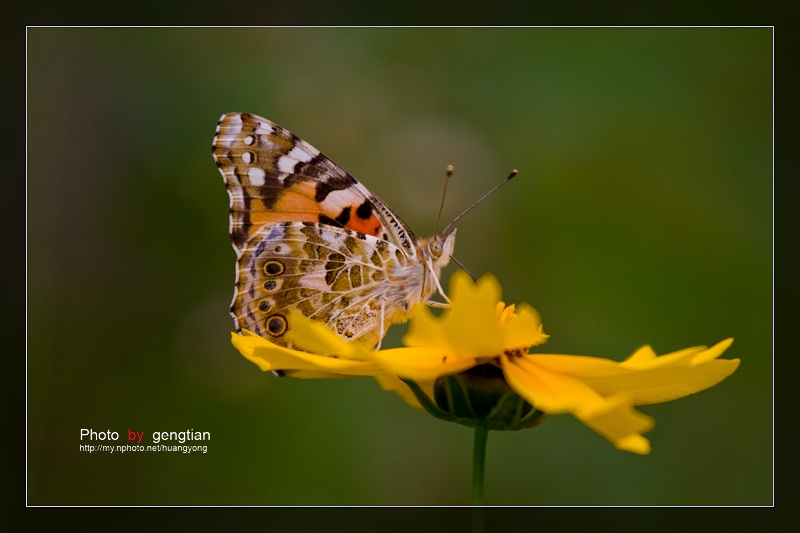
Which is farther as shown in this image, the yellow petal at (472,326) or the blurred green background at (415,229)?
the blurred green background at (415,229)

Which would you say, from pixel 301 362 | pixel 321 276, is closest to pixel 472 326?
pixel 301 362

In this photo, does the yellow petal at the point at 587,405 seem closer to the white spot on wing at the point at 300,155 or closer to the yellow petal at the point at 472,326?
the yellow petal at the point at 472,326

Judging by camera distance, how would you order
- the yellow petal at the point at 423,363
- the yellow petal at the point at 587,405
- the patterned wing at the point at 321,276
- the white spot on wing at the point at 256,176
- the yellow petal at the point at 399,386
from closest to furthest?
the yellow petal at the point at 587,405 → the yellow petal at the point at 423,363 → the yellow petal at the point at 399,386 → the patterned wing at the point at 321,276 → the white spot on wing at the point at 256,176

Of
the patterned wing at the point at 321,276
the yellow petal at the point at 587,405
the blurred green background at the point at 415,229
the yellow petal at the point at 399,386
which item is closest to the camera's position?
the yellow petal at the point at 587,405

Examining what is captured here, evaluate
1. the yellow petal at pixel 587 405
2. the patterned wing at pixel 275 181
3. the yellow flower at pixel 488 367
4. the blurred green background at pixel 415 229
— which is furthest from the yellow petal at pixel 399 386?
the blurred green background at pixel 415 229

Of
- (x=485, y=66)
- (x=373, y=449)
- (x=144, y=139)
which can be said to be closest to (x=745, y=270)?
(x=485, y=66)

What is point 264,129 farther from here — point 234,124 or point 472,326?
point 472,326
